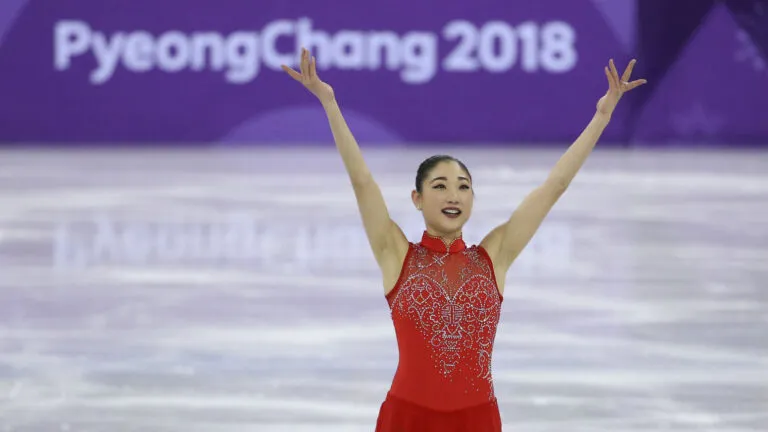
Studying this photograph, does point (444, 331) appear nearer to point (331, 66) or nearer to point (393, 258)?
point (393, 258)

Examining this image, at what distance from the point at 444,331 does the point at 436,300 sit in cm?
6

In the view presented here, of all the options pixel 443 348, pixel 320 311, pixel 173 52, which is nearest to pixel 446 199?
pixel 443 348

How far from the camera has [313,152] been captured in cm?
1902

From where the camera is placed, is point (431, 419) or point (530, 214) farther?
point (530, 214)

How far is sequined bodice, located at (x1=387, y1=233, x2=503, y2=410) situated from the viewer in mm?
2703

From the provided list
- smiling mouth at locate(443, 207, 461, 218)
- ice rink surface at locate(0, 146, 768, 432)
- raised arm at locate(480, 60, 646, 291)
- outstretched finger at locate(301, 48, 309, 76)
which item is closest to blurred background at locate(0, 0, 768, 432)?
ice rink surface at locate(0, 146, 768, 432)

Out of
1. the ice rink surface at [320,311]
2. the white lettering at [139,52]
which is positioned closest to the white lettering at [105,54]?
the white lettering at [139,52]

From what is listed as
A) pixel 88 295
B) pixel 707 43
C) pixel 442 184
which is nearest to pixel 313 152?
pixel 707 43

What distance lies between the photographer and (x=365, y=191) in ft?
9.04

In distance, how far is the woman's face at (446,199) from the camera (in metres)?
2.75

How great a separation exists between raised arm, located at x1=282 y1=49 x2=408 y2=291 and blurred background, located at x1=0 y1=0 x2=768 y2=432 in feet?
5.71

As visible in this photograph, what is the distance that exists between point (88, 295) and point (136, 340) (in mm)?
1314

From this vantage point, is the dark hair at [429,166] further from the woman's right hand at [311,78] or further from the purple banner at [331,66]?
the purple banner at [331,66]

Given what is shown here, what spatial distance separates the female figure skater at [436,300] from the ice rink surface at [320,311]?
5.60 feet
